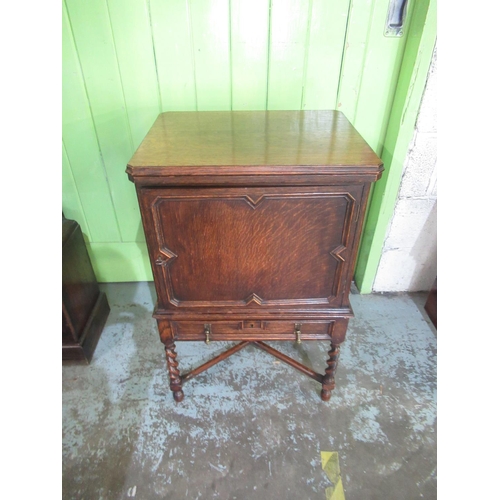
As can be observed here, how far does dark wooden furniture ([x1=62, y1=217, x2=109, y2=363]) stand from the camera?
152cm

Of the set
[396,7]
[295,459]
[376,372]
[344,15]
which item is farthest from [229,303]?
[396,7]

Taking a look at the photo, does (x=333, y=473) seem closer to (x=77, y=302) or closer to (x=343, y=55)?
(x=77, y=302)

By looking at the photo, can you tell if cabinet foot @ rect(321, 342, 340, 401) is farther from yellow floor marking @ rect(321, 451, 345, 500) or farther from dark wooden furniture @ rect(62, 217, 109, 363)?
dark wooden furniture @ rect(62, 217, 109, 363)

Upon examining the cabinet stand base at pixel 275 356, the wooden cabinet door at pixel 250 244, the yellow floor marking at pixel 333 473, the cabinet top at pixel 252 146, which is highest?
the cabinet top at pixel 252 146

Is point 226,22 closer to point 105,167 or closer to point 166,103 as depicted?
point 166,103

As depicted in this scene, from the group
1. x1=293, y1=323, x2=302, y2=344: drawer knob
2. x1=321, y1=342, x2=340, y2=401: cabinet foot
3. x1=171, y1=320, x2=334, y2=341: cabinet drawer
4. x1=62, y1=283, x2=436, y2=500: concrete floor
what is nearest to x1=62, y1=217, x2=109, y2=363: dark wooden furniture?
x1=62, y1=283, x2=436, y2=500: concrete floor

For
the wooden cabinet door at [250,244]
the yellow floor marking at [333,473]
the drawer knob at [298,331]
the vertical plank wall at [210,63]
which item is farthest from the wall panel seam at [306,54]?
the yellow floor marking at [333,473]

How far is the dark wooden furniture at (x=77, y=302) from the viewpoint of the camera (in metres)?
1.52

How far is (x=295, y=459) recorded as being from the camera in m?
1.30

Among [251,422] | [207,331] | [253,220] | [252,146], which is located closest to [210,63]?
[252,146]

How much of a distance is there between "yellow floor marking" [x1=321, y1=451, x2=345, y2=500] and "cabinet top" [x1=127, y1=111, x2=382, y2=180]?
1.07 m

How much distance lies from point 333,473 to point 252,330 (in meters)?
0.61

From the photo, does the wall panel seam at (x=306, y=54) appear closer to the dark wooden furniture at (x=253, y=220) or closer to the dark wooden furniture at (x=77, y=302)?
the dark wooden furniture at (x=253, y=220)

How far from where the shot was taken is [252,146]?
1.00 m
